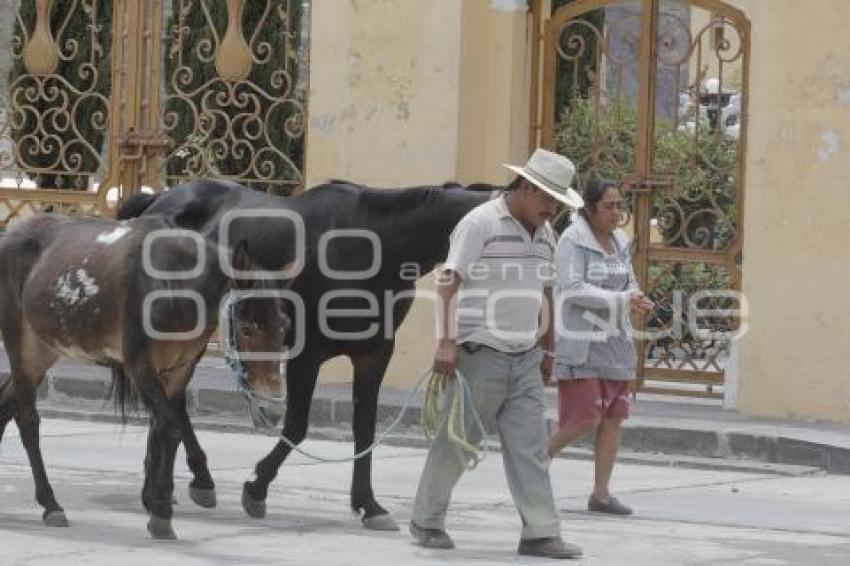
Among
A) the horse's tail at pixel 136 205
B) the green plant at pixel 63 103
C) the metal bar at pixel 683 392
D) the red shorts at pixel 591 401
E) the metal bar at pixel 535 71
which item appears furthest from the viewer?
the green plant at pixel 63 103

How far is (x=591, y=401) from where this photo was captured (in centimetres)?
1146

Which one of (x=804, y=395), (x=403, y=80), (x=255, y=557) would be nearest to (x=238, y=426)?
(x=403, y=80)

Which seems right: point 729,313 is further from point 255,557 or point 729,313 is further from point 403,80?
point 255,557

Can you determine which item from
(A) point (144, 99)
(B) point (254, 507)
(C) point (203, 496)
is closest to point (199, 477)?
(C) point (203, 496)

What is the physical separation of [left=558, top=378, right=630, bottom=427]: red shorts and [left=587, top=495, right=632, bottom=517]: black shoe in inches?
16.2

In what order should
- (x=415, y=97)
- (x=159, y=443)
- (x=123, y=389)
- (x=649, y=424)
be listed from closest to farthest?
(x=159, y=443)
(x=123, y=389)
(x=649, y=424)
(x=415, y=97)

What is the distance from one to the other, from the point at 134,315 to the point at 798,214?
21.0ft

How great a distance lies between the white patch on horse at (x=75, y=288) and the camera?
1028 cm

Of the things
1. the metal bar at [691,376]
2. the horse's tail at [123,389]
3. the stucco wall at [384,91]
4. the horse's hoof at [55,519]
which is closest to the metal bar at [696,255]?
the metal bar at [691,376]

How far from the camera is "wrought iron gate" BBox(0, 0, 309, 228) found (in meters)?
17.3

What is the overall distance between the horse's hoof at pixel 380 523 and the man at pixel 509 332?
74cm

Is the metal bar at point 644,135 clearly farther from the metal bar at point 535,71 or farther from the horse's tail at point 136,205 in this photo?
the horse's tail at point 136,205

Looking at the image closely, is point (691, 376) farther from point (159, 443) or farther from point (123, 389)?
point (159, 443)

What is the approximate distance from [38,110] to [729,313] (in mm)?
6145
